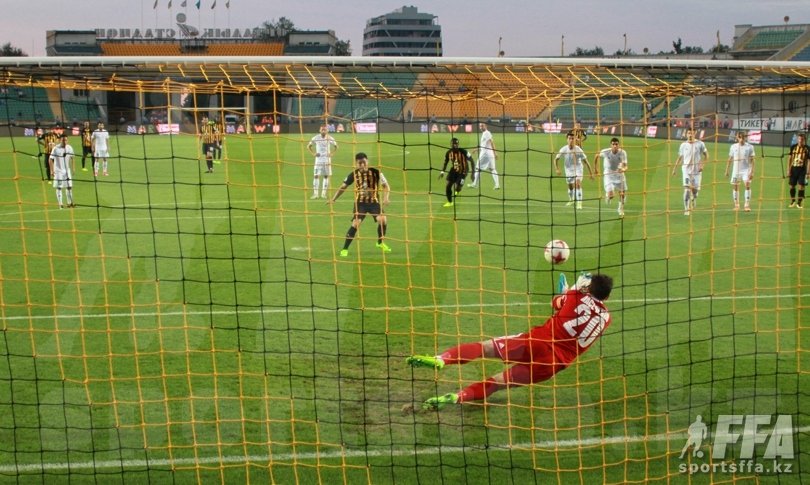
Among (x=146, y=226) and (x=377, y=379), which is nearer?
(x=377, y=379)

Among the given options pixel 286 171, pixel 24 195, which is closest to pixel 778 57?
pixel 286 171

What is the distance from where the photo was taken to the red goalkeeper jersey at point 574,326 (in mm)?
7117

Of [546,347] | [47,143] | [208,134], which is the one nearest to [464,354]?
[546,347]

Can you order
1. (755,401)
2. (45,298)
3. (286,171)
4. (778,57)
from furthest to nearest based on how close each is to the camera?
(778,57) → (286,171) → (45,298) → (755,401)

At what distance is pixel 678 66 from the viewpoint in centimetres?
674

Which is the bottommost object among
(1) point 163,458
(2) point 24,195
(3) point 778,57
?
(1) point 163,458

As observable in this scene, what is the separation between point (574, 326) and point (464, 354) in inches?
41.1

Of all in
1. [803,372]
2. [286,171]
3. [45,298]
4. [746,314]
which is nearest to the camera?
[803,372]

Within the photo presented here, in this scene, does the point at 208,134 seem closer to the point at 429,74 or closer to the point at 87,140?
the point at 429,74

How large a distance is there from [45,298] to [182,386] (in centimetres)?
452

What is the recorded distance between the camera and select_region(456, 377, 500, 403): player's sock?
7.15 metres

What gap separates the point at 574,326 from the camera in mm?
7129

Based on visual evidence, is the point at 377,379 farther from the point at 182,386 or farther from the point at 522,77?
the point at 522,77

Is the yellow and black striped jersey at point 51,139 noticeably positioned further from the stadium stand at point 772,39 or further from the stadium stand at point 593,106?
the stadium stand at point 772,39
